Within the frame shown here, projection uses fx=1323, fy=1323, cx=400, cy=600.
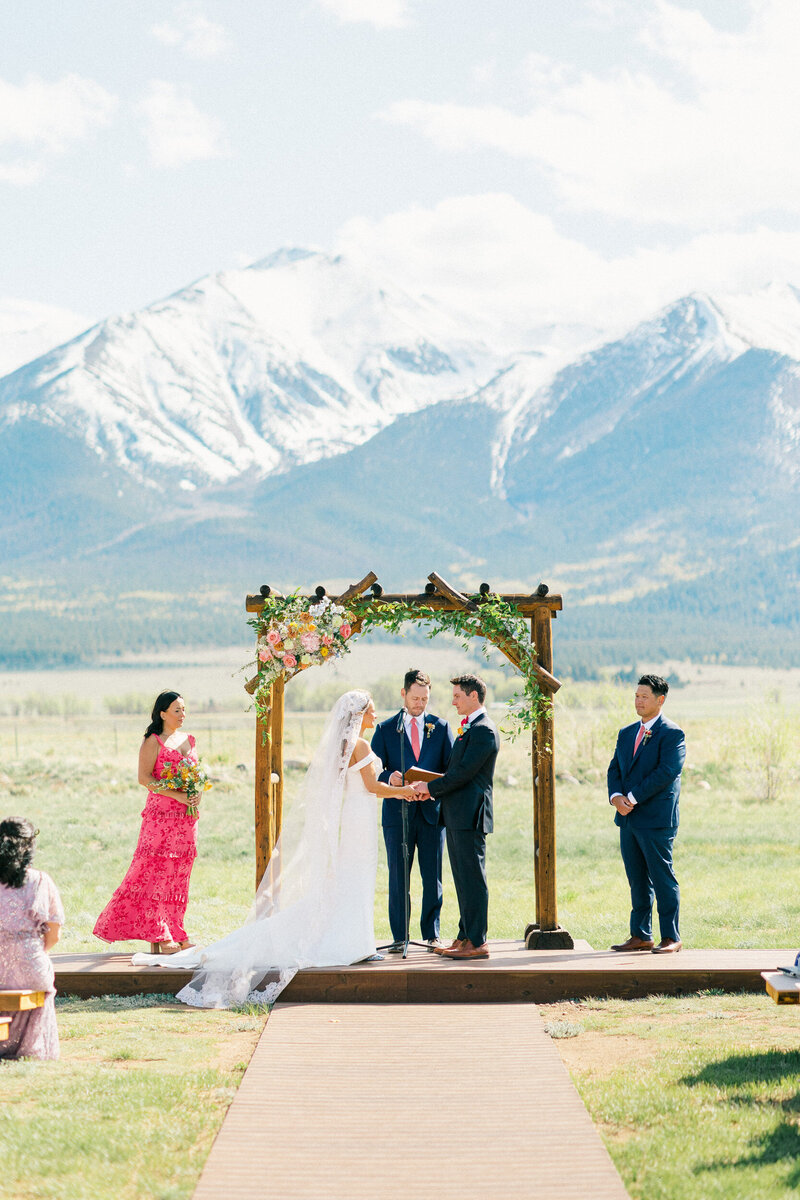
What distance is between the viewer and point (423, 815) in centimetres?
967

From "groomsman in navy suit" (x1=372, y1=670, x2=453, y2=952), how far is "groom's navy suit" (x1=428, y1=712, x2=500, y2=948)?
1.70ft

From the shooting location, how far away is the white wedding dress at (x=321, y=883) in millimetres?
8602

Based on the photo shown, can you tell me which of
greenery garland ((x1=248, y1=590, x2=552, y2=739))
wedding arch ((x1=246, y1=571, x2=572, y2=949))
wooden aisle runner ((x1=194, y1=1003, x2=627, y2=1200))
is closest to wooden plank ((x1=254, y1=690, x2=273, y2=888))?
wedding arch ((x1=246, y1=571, x2=572, y2=949))

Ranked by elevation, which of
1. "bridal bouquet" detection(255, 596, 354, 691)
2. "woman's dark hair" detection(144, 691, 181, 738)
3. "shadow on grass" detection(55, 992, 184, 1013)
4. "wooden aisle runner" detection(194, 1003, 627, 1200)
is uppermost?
"bridal bouquet" detection(255, 596, 354, 691)

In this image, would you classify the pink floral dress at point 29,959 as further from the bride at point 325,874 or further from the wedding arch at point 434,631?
the wedding arch at point 434,631

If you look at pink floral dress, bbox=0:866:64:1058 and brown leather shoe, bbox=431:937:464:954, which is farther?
brown leather shoe, bbox=431:937:464:954

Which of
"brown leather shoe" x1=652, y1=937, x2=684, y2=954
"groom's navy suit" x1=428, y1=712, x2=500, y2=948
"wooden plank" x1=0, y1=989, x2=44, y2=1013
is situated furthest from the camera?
"brown leather shoe" x1=652, y1=937, x2=684, y2=954

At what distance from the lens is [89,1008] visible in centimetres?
818

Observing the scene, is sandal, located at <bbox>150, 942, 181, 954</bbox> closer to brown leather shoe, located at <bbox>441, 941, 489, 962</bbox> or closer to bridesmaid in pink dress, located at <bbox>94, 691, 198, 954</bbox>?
bridesmaid in pink dress, located at <bbox>94, 691, 198, 954</bbox>

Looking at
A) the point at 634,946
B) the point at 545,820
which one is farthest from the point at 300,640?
the point at 634,946

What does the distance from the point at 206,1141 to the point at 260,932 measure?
297 cm

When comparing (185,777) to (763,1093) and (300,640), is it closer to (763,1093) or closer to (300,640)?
(300,640)

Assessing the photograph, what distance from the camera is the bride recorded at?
862cm

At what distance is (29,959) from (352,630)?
3.72m
